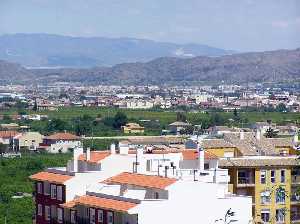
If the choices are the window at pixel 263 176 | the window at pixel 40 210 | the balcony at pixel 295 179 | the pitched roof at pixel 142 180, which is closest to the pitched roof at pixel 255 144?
the balcony at pixel 295 179

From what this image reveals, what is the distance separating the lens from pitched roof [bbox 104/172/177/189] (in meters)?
23.9

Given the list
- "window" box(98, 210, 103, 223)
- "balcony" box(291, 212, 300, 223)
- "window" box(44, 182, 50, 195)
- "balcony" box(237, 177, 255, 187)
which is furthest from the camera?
"balcony" box(291, 212, 300, 223)

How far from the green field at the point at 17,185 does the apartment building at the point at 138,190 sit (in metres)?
11.3

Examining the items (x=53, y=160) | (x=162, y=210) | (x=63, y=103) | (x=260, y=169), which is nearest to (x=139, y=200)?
(x=162, y=210)

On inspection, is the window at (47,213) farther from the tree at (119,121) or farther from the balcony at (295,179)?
the tree at (119,121)

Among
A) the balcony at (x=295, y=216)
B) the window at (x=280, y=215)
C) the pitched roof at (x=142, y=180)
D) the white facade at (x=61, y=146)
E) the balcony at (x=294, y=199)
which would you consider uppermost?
the pitched roof at (x=142, y=180)

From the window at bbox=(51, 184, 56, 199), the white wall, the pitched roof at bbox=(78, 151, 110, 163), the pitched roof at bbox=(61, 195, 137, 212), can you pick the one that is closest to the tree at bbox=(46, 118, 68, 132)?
the pitched roof at bbox=(78, 151, 110, 163)

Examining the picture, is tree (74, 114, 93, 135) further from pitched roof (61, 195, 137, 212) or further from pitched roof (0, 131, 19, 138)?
pitched roof (61, 195, 137, 212)

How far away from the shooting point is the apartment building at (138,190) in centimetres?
2328

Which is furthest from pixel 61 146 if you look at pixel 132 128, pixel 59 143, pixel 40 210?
pixel 40 210

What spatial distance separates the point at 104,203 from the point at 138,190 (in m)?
0.92

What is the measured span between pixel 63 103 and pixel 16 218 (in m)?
127

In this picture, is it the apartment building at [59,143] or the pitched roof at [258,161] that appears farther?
the apartment building at [59,143]

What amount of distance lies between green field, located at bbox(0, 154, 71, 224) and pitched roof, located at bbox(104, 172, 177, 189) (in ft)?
44.2
